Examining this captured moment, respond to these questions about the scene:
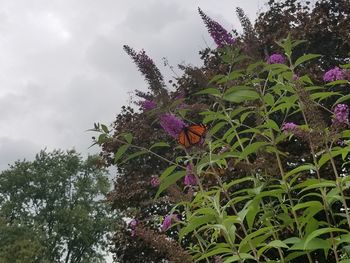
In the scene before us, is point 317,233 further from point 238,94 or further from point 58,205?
point 58,205

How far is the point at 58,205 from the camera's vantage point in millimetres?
42031

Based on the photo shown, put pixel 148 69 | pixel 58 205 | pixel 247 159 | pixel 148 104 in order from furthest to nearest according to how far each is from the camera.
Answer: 1. pixel 58 205
2. pixel 247 159
3. pixel 148 104
4. pixel 148 69

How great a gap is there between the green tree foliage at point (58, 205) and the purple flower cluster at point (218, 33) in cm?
3526

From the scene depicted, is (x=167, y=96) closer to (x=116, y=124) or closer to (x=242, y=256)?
(x=242, y=256)

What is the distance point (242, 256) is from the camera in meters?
2.06

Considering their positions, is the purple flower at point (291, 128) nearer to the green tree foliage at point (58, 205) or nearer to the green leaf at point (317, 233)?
the green leaf at point (317, 233)

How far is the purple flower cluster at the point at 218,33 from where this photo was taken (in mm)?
2594

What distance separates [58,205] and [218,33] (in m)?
41.4

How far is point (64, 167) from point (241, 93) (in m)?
41.8

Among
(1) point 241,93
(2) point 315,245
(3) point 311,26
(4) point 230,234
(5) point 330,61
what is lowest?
(2) point 315,245

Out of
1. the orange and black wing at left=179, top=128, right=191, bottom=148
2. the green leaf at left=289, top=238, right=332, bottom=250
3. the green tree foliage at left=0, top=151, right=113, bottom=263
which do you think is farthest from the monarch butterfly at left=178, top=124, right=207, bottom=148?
the green tree foliage at left=0, top=151, right=113, bottom=263

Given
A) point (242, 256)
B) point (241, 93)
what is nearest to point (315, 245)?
point (242, 256)

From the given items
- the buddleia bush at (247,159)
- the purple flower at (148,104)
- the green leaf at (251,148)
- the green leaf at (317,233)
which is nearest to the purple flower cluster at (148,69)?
the buddleia bush at (247,159)

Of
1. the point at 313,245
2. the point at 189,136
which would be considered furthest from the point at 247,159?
the point at 313,245
